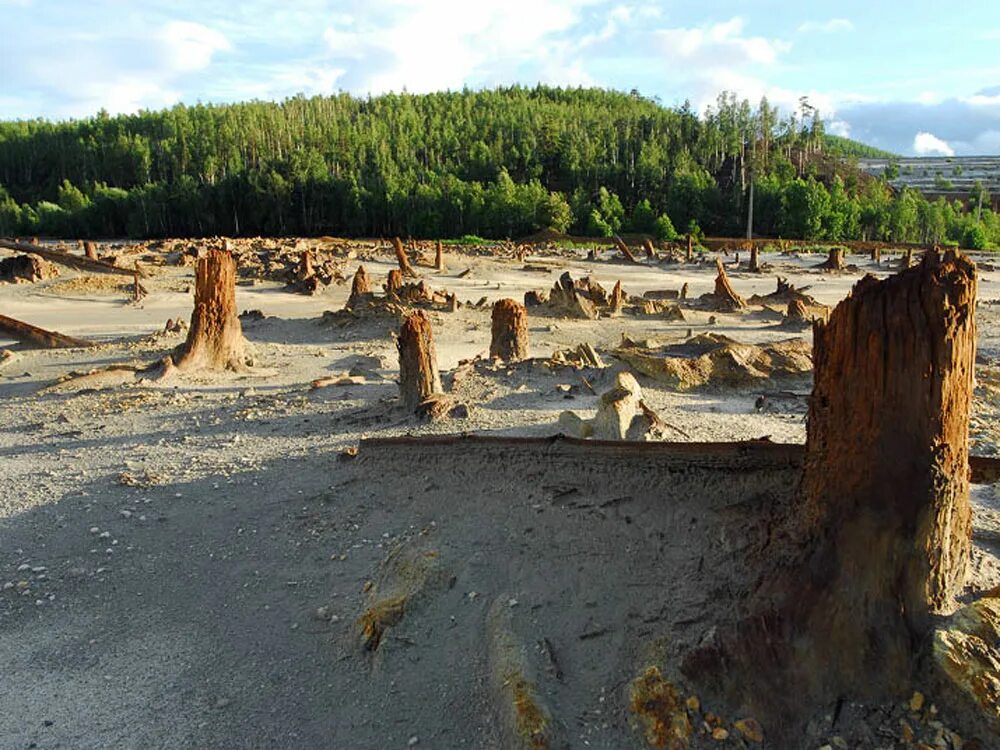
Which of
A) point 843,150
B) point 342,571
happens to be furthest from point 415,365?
point 843,150

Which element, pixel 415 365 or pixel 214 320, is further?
pixel 214 320

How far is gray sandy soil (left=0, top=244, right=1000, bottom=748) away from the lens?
4.03m

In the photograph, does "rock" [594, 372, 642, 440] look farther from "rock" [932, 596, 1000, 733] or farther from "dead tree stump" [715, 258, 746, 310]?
"dead tree stump" [715, 258, 746, 310]

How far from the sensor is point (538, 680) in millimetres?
3863

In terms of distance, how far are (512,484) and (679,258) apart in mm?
35485

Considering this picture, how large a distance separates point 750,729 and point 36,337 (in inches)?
595

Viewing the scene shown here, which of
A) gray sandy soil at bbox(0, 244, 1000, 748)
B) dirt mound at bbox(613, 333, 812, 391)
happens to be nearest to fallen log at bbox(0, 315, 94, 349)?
gray sandy soil at bbox(0, 244, 1000, 748)

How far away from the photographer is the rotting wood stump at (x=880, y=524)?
3.40m

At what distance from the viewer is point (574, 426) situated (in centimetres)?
703

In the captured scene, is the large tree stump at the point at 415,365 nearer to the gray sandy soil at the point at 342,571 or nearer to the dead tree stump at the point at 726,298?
the gray sandy soil at the point at 342,571

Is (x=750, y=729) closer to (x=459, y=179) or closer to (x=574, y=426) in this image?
(x=574, y=426)

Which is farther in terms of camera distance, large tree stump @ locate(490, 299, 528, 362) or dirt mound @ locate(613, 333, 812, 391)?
large tree stump @ locate(490, 299, 528, 362)

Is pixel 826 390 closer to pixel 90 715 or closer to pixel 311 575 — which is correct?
pixel 311 575

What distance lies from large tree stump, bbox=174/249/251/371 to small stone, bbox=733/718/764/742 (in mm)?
10363
